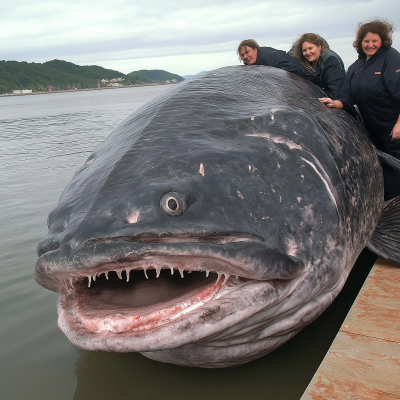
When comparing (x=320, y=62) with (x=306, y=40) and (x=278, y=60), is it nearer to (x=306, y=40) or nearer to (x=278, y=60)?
(x=306, y=40)

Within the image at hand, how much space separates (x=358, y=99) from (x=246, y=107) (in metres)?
2.10

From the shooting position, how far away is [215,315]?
95.0 inches

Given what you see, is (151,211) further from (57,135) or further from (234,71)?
(57,135)

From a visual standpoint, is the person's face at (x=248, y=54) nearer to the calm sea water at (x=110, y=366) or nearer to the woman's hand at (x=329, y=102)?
the woman's hand at (x=329, y=102)

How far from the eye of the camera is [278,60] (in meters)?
5.71

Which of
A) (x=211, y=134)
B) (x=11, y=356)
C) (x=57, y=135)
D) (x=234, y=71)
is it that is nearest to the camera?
(x=211, y=134)

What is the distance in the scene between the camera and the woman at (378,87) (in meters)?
4.79

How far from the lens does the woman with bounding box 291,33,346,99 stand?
5.54 meters

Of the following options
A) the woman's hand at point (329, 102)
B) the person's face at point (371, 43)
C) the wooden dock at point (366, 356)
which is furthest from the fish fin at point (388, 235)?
the person's face at point (371, 43)

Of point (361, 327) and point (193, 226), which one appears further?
point (361, 327)

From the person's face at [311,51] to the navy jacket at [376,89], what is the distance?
50cm

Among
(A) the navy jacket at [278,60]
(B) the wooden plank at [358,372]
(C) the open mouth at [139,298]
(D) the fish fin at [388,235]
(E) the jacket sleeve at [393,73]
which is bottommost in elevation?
(B) the wooden plank at [358,372]

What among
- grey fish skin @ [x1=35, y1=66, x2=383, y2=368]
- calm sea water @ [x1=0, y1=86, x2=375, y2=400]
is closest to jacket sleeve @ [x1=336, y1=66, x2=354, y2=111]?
grey fish skin @ [x1=35, y1=66, x2=383, y2=368]

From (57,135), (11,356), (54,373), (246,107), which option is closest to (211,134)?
(246,107)
